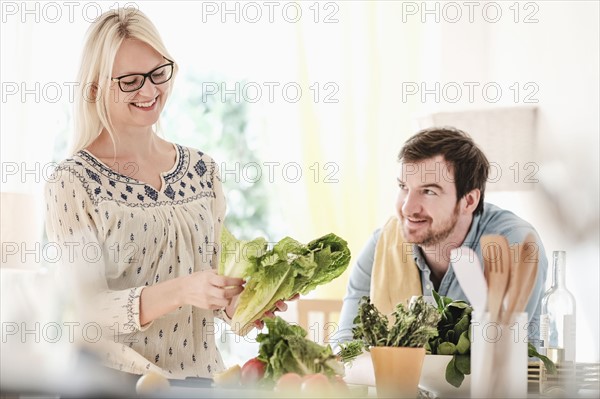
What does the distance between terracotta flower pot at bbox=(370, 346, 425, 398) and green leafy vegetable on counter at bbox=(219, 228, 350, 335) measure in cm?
21

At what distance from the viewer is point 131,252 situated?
1789 mm

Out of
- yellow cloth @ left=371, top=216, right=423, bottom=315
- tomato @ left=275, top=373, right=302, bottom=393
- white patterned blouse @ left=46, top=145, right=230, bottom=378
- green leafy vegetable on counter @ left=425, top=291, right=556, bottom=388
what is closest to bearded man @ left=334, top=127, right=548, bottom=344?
yellow cloth @ left=371, top=216, right=423, bottom=315

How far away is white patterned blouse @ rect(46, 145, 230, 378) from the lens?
5.66 feet

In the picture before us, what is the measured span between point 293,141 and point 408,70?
70 centimetres

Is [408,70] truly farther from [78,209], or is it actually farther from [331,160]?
[78,209]

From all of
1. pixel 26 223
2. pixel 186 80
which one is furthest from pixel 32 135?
pixel 186 80

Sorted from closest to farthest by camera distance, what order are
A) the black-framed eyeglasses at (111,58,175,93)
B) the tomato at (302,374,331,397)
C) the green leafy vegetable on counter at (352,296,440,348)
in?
the tomato at (302,374,331,397), the green leafy vegetable on counter at (352,296,440,348), the black-framed eyeglasses at (111,58,175,93)

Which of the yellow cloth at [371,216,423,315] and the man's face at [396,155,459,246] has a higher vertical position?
the man's face at [396,155,459,246]

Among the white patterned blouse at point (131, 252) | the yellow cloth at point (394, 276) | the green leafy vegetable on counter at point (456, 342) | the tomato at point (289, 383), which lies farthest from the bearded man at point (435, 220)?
the tomato at point (289, 383)

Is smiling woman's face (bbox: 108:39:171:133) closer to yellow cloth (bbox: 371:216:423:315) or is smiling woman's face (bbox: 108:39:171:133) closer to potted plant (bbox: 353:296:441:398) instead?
potted plant (bbox: 353:296:441:398)

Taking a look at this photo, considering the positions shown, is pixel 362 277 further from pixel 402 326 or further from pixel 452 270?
pixel 402 326

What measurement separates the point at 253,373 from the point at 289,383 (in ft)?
0.40

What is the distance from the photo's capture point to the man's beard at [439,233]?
2.49m

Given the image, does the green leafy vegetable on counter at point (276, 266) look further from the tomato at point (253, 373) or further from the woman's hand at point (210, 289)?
the tomato at point (253, 373)
